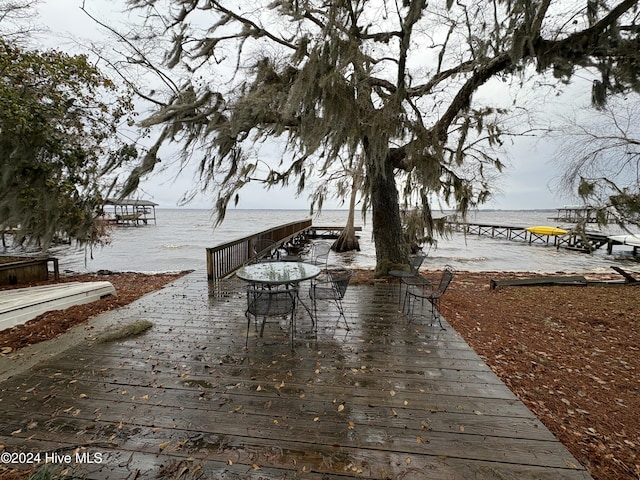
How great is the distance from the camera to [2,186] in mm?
3271

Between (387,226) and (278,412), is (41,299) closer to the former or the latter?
(278,412)

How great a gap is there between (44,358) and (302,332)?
8.48ft

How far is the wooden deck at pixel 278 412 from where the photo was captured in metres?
1.62

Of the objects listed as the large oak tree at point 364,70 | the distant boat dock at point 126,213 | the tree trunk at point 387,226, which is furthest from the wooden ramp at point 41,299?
the tree trunk at point 387,226

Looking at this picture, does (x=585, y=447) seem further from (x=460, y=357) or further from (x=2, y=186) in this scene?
(x=2, y=186)

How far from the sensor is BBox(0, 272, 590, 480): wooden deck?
63.7 inches

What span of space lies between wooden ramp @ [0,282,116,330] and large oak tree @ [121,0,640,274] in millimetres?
2109

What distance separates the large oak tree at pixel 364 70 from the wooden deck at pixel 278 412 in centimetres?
291

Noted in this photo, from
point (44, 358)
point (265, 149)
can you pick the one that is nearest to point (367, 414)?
point (44, 358)

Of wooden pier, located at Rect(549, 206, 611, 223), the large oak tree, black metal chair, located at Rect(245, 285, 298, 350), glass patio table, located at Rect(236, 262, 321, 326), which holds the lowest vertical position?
black metal chair, located at Rect(245, 285, 298, 350)

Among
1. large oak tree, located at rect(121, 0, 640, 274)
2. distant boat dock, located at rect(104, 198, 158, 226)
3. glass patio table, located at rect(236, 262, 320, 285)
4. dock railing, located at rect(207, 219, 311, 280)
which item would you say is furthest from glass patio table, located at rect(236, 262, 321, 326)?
distant boat dock, located at rect(104, 198, 158, 226)

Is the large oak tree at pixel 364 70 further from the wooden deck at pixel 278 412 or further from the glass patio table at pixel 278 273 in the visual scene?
the wooden deck at pixel 278 412

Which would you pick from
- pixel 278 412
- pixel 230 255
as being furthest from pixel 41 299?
pixel 278 412

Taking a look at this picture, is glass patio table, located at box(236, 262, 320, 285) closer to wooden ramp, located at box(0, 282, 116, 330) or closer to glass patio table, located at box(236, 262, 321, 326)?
glass patio table, located at box(236, 262, 321, 326)
